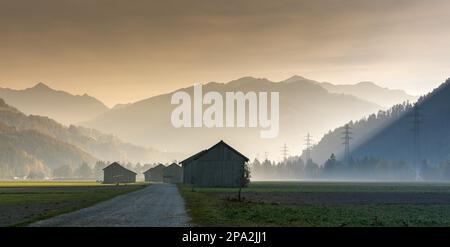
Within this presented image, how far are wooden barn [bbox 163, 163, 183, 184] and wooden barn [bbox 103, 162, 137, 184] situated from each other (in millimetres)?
12558

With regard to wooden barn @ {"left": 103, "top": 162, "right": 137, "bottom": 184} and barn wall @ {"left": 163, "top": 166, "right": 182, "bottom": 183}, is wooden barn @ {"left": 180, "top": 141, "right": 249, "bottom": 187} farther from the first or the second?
wooden barn @ {"left": 103, "top": 162, "right": 137, "bottom": 184}

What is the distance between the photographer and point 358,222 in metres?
35.2

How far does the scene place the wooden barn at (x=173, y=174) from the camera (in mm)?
188500

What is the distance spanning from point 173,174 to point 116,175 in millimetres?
18574

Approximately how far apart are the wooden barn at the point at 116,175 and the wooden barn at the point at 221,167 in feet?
263

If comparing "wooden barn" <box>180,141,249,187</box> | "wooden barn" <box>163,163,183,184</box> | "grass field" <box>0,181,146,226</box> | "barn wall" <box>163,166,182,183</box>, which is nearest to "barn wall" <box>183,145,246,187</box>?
"wooden barn" <box>180,141,249,187</box>

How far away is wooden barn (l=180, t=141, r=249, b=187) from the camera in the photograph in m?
115

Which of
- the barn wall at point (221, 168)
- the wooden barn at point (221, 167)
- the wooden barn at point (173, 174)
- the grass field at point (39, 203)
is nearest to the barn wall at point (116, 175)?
the wooden barn at point (173, 174)

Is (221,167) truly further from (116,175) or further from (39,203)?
(116,175)

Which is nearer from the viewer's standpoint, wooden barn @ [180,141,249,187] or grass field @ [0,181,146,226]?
grass field @ [0,181,146,226]
